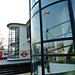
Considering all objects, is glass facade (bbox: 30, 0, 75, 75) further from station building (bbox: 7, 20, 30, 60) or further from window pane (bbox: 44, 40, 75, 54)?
station building (bbox: 7, 20, 30, 60)

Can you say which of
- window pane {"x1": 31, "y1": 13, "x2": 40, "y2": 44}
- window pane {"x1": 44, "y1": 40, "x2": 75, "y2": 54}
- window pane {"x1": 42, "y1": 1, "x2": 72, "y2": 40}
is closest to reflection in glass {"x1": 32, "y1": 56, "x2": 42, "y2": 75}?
window pane {"x1": 44, "y1": 40, "x2": 75, "y2": 54}

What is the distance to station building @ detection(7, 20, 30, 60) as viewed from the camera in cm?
1709

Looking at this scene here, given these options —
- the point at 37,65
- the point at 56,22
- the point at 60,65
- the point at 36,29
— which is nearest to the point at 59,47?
the point at 60,65

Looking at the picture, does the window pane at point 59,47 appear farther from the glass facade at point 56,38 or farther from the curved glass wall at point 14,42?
the curved glass wall at point 14,42

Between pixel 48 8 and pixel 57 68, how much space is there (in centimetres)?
278

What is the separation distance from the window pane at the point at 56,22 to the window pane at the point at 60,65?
88cm

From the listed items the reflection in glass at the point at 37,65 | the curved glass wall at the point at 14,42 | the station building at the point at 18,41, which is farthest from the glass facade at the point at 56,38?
the curved glass wall at the point at 14,42

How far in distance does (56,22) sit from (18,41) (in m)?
15.6

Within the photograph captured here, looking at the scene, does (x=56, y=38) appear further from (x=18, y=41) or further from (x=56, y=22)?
(x=18, y=41)

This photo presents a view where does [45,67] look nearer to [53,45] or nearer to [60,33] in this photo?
[53,45]

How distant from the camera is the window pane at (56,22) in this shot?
10.9ft

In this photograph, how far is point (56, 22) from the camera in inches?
145

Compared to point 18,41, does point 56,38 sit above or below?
below

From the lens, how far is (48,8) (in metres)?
3.99
